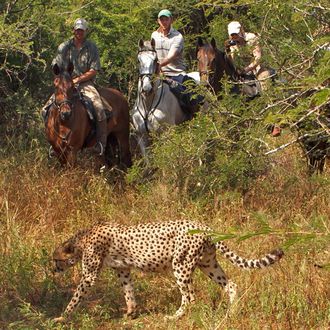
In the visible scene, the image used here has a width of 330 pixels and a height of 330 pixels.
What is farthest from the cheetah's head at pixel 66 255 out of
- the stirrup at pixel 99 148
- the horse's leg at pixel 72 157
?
the stirrup at pixel 99 148

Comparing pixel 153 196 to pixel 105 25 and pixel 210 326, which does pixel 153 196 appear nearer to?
pixel 210 326

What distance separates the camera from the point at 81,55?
41.9 ft

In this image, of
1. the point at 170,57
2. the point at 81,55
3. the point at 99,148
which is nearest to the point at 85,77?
the point at 81,55

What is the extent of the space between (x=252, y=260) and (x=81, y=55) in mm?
6218

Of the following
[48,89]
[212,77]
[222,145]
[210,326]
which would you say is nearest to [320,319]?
[210,326]

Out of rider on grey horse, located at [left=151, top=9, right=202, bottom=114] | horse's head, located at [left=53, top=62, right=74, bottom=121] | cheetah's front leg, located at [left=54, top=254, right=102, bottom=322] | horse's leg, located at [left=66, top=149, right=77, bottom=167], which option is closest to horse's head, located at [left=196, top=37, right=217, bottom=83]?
rider on grey horse, located at [left=151, top=9, right=202, bottom=114]

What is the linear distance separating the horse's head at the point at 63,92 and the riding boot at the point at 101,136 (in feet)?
3.07

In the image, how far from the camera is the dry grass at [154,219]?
6.87 m

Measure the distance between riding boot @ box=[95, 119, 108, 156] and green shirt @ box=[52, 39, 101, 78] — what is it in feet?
2.61

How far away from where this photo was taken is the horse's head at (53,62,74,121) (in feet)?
38.8

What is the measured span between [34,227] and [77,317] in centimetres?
236

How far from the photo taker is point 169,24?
44.2 feet

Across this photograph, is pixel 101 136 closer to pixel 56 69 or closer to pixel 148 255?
pixel 56 69

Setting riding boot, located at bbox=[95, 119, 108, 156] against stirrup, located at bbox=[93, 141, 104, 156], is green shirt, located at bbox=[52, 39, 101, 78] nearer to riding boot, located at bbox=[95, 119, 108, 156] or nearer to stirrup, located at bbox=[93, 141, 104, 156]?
riding boot, located at bbox=[95, 119, 108, 156]
